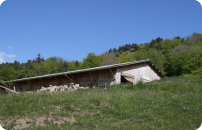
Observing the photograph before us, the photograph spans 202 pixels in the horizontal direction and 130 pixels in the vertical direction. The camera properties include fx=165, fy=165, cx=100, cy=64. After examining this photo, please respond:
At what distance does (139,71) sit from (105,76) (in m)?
6.36

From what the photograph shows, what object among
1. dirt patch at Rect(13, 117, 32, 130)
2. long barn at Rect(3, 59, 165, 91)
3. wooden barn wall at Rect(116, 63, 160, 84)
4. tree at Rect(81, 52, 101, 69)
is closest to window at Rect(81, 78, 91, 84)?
long barn at Rect(3, 59, 165, 91)

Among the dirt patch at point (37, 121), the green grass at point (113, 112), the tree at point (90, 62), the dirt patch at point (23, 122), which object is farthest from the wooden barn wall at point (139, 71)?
the tree at point (90, 62)

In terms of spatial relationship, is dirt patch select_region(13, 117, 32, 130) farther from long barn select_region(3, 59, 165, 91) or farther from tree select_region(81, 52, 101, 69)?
tree select_region(81, 52, 101, 69)

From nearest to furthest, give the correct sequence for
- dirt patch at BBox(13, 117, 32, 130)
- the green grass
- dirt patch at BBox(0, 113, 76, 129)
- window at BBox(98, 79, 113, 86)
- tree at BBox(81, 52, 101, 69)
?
dirt patch at BBox(13, 117, 32, 130) < dirt patch at BBox(0, 113, 76, 129) < the green grass < window at BBox(98, 79, 113, 86) < tree at BBox(81, 52, 101, 69)

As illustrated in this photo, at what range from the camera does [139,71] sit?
24688mm

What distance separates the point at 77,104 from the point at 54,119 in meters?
2.09

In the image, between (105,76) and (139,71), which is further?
(139,71)

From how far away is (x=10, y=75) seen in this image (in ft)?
193

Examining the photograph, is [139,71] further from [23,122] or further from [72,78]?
[23,122]

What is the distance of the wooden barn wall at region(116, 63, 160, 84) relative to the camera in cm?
2109

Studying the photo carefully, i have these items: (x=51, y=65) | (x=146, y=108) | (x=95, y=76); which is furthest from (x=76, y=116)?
(x=51, y=65)

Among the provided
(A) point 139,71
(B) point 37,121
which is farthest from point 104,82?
(B) point 37,121

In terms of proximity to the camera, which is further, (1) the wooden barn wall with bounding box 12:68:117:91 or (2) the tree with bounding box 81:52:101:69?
(2) the tree with bounding box 81:52:101:69

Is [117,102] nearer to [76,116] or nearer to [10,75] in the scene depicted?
[76,116]
